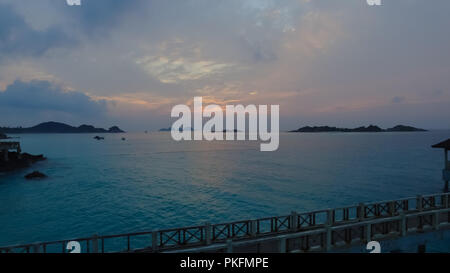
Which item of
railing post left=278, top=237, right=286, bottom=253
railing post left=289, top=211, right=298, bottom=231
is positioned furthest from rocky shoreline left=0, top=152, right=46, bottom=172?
railing post left=278, top=237, right=286, bottom=253

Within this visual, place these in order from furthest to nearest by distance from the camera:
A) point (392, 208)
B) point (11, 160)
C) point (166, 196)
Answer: point (11, 160)
point (166, 196)
point (392, 208)

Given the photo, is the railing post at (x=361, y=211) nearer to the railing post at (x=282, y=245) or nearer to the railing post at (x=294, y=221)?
the railing post at (x=294, y=221)

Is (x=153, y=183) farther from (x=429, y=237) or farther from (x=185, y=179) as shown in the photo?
(x=429, y=237)

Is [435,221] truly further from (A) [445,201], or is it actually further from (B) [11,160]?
(B) [11,160]

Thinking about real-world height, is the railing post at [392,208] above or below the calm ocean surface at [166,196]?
above

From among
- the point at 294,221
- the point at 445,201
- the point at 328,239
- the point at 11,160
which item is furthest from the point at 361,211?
the point at 11,160

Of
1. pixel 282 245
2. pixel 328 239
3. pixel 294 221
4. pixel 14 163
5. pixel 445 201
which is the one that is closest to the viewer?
pixel 282 245

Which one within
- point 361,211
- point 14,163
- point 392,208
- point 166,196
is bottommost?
point 166,196

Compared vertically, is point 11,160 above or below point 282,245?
below

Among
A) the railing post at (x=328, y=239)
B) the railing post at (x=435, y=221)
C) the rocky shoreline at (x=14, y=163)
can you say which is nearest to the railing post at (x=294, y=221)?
the railing post at (x=328, y=239)

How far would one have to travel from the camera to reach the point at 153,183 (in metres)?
39.0

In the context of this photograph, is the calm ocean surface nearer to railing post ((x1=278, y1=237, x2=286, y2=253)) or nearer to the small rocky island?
the small rocky island
